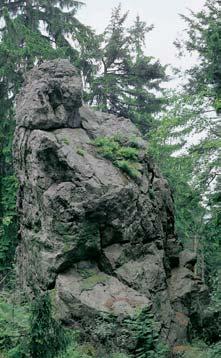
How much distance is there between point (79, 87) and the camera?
51.2 feet

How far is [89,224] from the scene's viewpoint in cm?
1257

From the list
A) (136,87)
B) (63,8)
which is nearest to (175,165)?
(63,8)

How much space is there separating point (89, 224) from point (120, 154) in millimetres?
2919

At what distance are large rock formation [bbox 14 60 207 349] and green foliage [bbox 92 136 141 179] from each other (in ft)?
0.32

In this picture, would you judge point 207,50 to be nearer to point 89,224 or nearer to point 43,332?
point 89,224

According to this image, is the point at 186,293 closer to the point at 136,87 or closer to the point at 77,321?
the point at 77,321

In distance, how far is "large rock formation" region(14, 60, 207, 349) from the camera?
39.0ft

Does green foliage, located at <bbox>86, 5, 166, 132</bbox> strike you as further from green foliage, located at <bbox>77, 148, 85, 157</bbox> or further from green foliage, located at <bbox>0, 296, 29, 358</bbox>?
green foliage, located at <bbox>0, 296, 29, 358</bbox>

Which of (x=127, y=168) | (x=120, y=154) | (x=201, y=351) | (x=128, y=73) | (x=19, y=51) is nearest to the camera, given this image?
(x=201, y=351)

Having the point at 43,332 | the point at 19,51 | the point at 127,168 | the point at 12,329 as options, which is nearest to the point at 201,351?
the point at 127,168

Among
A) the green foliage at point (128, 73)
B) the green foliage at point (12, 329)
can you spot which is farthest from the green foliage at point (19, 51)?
the green foliage at point (12, 329)

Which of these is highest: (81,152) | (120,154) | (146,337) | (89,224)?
(81,152)

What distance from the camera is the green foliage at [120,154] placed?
14.1m

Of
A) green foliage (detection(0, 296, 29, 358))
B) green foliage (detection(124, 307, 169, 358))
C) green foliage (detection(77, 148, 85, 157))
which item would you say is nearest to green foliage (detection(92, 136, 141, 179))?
green foliage (detection(77, 148, 85, 157))
